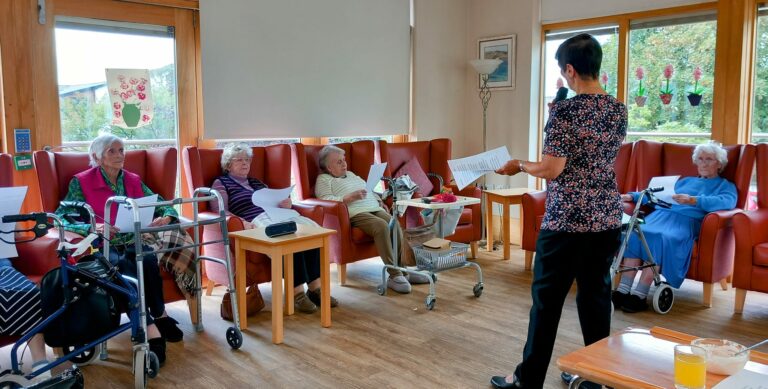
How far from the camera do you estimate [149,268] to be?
136 inches

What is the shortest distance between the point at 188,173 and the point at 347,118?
1.87 metres

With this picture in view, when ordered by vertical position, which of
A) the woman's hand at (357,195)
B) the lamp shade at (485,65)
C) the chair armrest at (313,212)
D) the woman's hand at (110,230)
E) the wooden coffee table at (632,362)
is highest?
the lamp shade at (485,65)

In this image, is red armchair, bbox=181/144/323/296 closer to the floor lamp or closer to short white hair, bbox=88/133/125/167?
short white hair, bbox=88/133/125/167

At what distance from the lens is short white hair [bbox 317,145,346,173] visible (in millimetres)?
4938

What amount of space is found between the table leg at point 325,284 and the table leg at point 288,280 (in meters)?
0.20

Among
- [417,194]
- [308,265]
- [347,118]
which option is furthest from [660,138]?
[308,265]

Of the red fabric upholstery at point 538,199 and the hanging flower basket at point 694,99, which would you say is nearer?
the red fabric upholstery at point 538,199

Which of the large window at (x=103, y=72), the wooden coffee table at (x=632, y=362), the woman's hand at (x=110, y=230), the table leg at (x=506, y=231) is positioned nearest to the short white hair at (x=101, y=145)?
the woman's hand at (x=110, y=230)

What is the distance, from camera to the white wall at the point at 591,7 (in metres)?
5.54

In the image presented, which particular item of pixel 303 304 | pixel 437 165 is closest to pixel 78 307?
pixel 303 304

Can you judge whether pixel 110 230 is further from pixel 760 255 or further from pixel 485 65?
pixel 485 65

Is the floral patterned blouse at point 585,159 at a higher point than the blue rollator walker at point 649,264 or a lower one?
higher

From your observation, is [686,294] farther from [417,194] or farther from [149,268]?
[149,268]

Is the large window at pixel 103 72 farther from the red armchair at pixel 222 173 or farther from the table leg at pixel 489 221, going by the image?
the table leg at pixel 489 221
